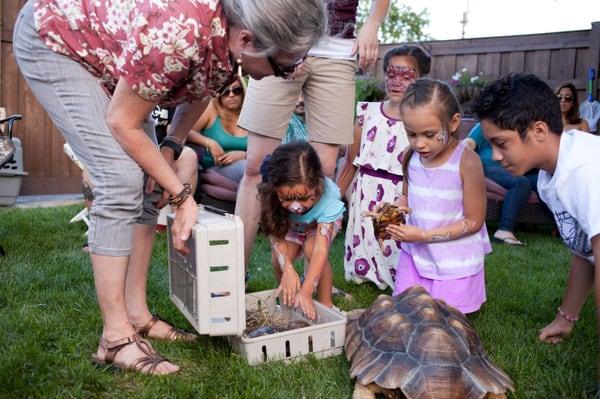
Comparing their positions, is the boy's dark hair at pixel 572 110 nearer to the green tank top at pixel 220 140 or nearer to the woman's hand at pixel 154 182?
the green tank top at pixel 220 140

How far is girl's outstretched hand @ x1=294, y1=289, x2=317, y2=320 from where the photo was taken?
270 centimetres

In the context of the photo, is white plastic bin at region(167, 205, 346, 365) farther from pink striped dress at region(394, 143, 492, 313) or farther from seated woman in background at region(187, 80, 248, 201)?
seated woman in background at region(187, 80, 248, 201)

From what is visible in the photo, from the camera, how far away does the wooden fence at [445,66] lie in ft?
26.1

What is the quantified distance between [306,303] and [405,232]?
0.65 metres

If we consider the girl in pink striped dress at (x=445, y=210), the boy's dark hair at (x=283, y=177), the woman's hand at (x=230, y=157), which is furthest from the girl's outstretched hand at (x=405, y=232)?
the woman's hand at (x=230, y=157)

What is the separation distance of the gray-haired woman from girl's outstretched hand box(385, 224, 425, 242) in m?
1.14

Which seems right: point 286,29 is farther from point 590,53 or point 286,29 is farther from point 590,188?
point 590,53

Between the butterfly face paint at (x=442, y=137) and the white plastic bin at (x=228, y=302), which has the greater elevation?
the butterfly face paint at (x=442, y=137)

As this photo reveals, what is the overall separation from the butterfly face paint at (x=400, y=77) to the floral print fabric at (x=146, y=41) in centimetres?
182

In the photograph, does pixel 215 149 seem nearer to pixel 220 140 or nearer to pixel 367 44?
pixel 220 140

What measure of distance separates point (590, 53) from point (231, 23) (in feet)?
29.1

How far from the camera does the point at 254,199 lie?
336cm

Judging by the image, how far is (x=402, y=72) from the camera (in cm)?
378

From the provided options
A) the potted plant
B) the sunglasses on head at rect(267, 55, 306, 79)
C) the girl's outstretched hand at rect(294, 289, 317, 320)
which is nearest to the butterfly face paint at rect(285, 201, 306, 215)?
the girl's outstretched hand at rect(294, 289, 317, 320)
